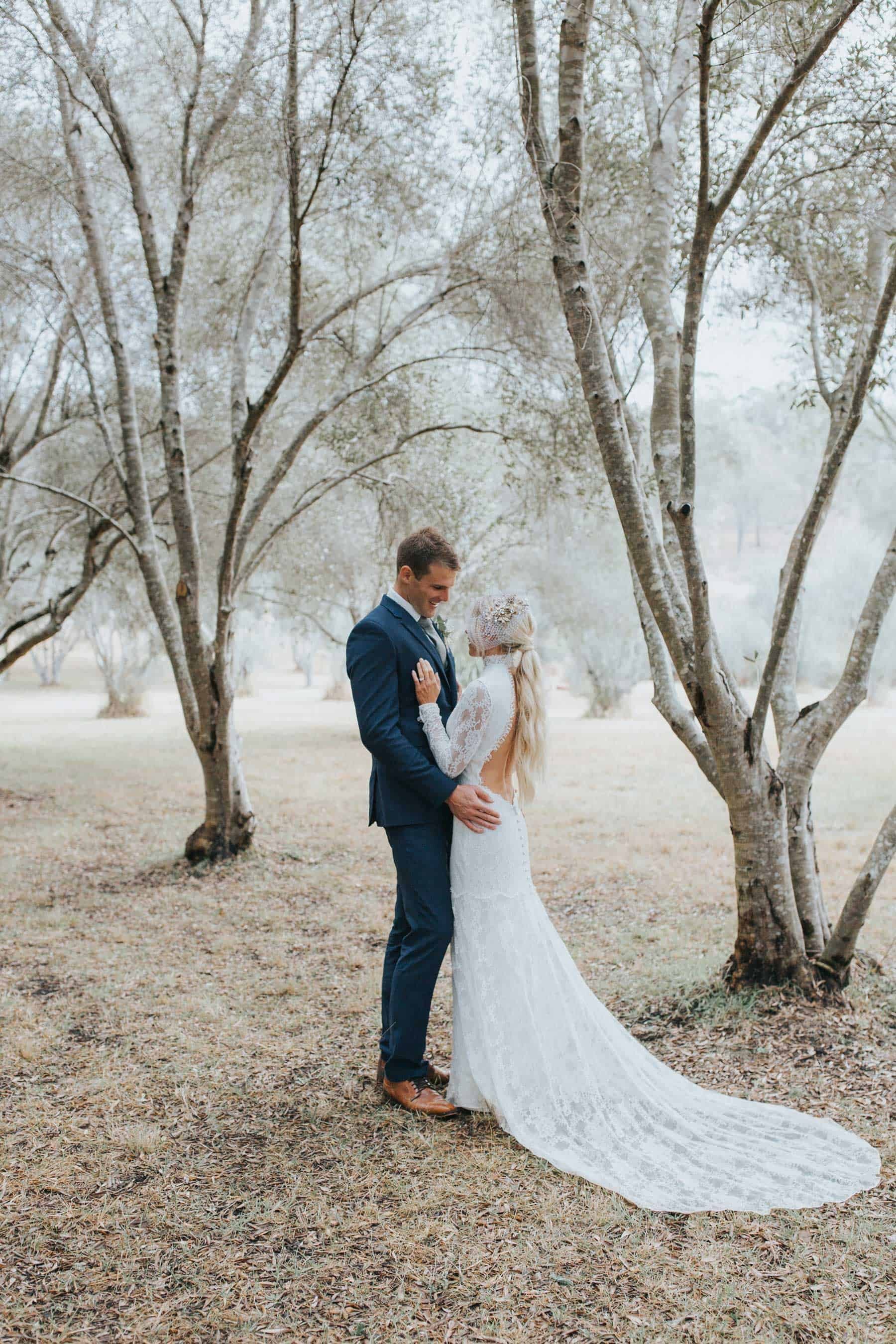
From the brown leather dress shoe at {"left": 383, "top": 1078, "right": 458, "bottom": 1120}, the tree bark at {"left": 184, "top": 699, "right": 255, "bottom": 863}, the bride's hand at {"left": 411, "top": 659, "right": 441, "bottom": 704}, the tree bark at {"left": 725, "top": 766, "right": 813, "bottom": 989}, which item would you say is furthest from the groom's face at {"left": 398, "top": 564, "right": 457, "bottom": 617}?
the tree bark at {"left": 184, "top": 699, "right": 255, "bottom": 863}

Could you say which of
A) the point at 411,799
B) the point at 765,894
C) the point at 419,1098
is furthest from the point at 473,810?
the point at 765,894

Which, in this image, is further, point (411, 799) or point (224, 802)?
point (224, 802)

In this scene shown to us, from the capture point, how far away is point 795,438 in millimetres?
22781

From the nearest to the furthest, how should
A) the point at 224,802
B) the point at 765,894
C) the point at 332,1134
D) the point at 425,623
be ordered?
1. the point at 332,1134
2. the point at 425,623
3. the point at 765,894
4. the point at 224,802

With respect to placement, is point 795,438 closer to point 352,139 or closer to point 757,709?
point 352,139

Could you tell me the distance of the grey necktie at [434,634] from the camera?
394 centimetres

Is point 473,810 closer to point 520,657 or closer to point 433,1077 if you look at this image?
point 520,657

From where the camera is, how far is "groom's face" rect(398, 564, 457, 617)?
149 inches

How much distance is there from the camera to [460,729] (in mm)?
3678

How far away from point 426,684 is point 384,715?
8.3 inches

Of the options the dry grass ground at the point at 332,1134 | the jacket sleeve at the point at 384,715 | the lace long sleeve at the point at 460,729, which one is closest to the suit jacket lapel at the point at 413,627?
the jacket sleeve at the point at 384,715

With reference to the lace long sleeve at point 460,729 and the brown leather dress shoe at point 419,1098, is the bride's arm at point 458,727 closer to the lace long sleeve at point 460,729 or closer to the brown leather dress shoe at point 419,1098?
the lace long sleeve at point 460,729

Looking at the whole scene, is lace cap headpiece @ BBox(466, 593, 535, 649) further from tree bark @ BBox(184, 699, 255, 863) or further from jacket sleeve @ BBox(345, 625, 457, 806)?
tree bark @ BBox(184, 699, 255, 863)

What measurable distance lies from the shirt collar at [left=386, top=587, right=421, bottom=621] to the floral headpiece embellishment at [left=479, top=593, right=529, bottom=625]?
0.97 feet
